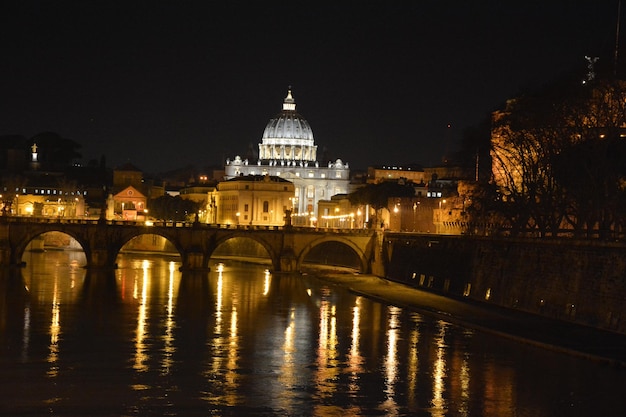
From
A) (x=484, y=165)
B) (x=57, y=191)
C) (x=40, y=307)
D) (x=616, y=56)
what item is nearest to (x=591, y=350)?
(x=616, y=56)

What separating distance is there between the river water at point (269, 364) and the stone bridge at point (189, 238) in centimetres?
2713

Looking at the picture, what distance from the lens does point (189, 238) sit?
96.6 metres

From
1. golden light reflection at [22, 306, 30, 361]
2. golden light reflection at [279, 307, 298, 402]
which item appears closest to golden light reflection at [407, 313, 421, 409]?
golden light reflection at [279, 307, 298, 402]

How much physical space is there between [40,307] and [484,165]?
39058 mm

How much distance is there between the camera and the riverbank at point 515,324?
4307 cm

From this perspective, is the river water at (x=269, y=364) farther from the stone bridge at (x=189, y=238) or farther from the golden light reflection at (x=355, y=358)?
the stone bridge at (x=189, y=238)

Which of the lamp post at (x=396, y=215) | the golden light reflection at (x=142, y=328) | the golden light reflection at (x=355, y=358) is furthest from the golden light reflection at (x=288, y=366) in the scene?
the lamp post at (x=396, y=215)

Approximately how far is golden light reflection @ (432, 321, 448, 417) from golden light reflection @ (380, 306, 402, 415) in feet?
4.15

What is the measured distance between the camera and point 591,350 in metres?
42.6

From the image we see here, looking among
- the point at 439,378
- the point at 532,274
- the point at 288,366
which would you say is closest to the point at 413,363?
the point at 439,378

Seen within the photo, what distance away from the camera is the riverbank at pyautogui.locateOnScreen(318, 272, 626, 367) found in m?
43.1

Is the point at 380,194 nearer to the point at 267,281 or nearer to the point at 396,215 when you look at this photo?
the point at 396,215

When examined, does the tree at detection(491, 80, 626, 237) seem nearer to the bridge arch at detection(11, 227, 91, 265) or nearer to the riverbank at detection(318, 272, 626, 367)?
the riverbank at detection(318, 272, 626, 367)

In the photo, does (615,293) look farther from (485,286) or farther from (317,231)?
(317,231)
